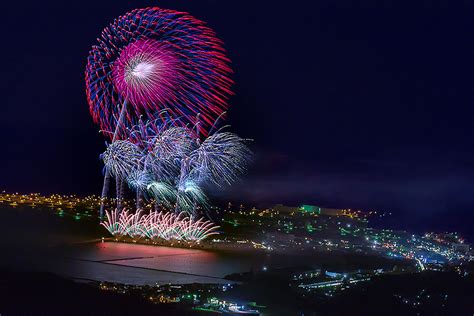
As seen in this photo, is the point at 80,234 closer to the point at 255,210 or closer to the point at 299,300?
the point at 299,300

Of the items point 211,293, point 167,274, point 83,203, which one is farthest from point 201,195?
point 83,203

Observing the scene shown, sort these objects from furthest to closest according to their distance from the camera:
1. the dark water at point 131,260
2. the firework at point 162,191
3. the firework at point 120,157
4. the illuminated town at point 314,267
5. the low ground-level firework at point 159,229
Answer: the low ground-level firework at point 159,229
the firework at point 162,191
the firework at point 120,157
the dark water at point 131,260
the illuminated town at point 314,267

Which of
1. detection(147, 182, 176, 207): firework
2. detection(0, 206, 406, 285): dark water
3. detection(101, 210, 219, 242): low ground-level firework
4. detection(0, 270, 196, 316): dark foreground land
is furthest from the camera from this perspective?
detection(101, 210, 219, 242): low ground-level firework

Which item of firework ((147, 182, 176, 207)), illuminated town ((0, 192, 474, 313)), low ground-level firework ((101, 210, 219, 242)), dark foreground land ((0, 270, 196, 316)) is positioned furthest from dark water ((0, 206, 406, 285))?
dark foreground land ((0, 270, 196, 316))

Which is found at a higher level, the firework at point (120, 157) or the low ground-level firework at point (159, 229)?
the firework at point (120, 157)

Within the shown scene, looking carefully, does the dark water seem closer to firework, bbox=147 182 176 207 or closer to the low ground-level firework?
the low ground-level firework

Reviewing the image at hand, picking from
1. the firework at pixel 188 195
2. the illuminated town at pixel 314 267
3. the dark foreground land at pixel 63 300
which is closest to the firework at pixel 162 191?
the firework at pixel 188 195

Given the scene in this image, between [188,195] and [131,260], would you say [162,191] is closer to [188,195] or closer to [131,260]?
[188,195]

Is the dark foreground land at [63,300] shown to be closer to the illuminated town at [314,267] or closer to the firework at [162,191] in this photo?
the illuminated town at [314,267]
